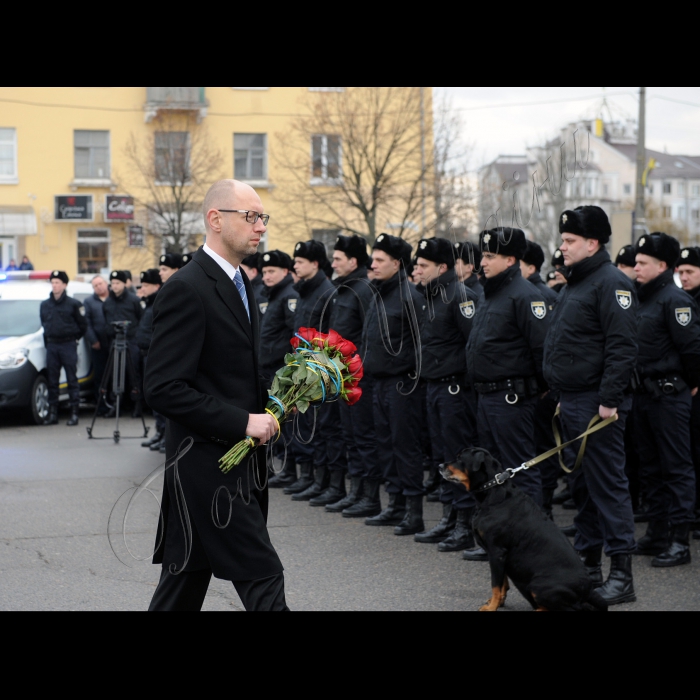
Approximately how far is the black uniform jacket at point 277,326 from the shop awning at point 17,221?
27.5 meters

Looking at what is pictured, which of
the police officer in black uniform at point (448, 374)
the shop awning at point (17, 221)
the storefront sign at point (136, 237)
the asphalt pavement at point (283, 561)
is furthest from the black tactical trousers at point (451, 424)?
the shop awning at point (17, 221)

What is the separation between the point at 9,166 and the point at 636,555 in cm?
3257

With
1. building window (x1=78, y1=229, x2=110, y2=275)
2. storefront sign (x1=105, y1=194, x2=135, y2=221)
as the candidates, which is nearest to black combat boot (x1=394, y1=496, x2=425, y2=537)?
storefront sign (x1=105, y1=194, x2=135, y2=221)

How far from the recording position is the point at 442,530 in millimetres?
7773

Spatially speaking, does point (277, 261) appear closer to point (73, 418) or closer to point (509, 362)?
point (509, 362)

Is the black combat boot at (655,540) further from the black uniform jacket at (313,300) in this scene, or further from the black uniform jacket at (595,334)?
the black uniform jacket at (313,300)

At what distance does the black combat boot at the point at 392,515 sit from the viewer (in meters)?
8.34

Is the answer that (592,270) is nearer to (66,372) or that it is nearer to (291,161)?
(66,372)

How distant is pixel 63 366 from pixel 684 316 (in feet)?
34.0

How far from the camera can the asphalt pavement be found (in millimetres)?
6074


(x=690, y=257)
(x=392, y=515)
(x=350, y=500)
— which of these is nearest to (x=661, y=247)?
(x=690, y=257)

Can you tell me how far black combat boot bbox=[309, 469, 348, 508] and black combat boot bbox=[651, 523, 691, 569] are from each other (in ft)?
10.2

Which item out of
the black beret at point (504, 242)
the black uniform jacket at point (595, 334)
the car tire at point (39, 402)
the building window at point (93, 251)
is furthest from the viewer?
the building window at point (93, 251)
